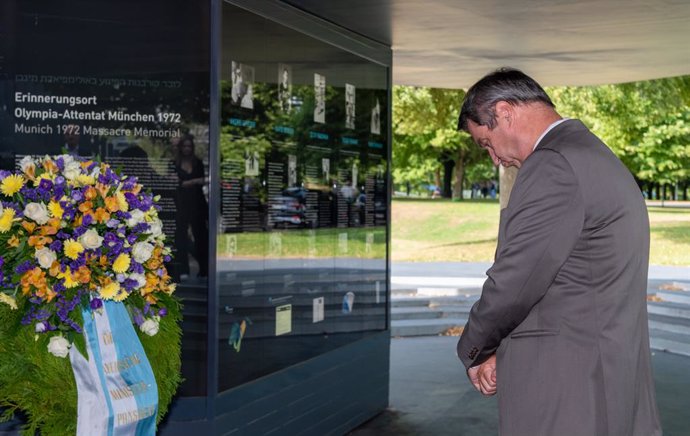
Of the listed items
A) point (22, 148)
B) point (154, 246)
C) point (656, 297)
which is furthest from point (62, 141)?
point (656, 297)

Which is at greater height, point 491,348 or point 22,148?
point 22,148

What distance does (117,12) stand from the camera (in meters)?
5.86

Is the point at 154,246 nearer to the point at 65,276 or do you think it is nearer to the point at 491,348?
the point at 65,276

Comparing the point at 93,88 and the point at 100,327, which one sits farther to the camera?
the point at 93,88

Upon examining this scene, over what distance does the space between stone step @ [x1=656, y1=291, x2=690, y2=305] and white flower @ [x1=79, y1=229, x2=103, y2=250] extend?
12490mm

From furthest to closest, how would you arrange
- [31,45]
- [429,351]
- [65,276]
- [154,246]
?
[429,351], [31,45], [154,246], [65,276]

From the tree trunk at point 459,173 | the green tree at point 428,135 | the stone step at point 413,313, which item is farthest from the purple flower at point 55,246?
the tree trunk at point 459,173

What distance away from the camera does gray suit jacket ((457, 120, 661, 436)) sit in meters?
3.17

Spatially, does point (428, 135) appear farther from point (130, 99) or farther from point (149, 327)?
point (149, 327)

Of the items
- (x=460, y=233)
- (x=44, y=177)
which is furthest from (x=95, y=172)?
(x=460, y=233)

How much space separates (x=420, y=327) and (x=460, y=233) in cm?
1841

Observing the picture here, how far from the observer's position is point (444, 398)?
996cm

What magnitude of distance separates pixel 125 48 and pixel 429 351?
A: 299 inches

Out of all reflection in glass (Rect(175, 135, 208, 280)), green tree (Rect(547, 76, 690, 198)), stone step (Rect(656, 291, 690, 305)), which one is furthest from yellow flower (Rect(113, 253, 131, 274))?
green tree (Rect(547, 76, 690, 198))
